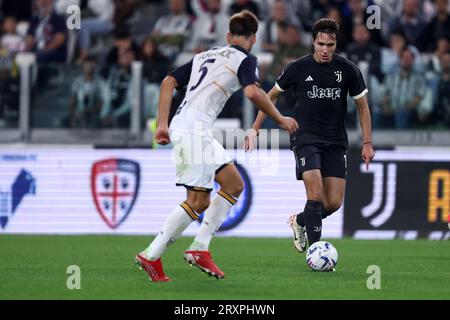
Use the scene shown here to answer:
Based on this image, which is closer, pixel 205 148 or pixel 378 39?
pixel 205 148

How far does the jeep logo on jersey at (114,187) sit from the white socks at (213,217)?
5.90m

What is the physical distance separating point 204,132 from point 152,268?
122 cm

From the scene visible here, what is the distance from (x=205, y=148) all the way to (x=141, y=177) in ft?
20.8

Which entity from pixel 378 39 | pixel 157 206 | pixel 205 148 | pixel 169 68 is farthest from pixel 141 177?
pixel 205 148

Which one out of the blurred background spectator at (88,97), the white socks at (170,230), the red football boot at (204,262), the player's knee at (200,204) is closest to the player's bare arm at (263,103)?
the player's knee at (200,204)

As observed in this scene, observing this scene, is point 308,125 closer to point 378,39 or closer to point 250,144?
point 250,144

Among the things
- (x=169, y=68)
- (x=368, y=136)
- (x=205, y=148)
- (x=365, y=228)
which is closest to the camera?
(x=205, y=148)

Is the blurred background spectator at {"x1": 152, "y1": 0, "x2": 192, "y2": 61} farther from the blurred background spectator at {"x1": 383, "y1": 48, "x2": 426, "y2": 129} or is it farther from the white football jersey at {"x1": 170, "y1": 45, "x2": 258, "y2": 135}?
the white football jersey at {"x1": 170, "y1": 45, "x2": 258, "y2": 135}

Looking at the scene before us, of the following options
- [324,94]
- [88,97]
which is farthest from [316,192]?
[88,97]

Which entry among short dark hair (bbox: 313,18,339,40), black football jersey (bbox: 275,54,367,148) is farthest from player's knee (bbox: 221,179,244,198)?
short dark hair (bbox: 313,18,339,40)

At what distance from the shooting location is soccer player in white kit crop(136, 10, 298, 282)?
924cm

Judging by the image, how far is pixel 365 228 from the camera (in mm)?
15383

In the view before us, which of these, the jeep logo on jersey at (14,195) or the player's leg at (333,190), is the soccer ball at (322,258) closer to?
the player's leg at (333,190)

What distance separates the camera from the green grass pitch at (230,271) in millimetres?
8656
